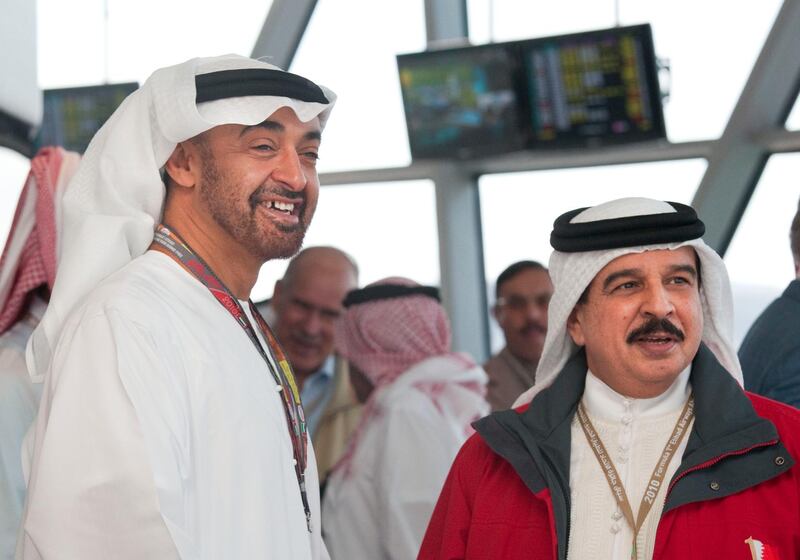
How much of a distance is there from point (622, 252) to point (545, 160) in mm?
3583

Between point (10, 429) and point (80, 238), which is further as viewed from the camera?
point (10, 429)

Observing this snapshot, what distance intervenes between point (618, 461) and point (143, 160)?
108cm

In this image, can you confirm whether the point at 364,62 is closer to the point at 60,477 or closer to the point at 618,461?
the point at 618,461

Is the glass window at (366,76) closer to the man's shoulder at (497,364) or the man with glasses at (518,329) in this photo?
the man with glasses at (518,329)

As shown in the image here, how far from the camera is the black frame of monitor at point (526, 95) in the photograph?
5355 mm

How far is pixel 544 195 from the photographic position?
5953 millimetres

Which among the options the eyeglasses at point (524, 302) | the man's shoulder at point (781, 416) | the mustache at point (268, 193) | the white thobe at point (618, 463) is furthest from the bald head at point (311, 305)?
the man's shoulder at point (781, 416)

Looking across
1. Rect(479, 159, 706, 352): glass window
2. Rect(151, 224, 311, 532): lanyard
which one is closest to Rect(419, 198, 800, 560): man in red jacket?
Rect(151, 224, 311, 532): lanyard

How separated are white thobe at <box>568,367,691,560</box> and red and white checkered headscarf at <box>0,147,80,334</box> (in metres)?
1.26

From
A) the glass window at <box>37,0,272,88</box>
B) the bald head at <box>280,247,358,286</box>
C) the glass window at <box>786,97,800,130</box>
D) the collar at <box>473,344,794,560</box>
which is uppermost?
the glass window at <box>37,0,272,88</box>

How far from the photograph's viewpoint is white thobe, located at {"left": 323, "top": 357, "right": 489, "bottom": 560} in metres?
3.34

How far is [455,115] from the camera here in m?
5.84

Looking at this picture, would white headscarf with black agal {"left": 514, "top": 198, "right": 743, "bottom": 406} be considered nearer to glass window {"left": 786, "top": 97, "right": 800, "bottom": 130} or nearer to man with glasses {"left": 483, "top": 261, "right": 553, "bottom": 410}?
man with glasses {"left": 483, "top": 261, "right": 553, "bottom": 410}

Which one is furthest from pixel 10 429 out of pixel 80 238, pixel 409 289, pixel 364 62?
pixel 364 62
